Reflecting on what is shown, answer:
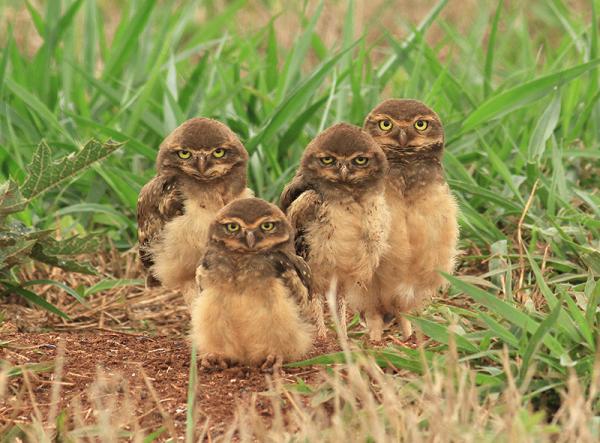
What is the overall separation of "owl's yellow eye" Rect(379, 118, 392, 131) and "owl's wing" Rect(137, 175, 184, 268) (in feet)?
3.38

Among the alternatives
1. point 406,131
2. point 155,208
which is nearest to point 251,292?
point 155,208

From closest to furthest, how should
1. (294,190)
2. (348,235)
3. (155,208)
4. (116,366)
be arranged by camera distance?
(116,366)
(348,235)
(294,190)
(155,208)

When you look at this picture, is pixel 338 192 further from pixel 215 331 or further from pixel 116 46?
Result: pixel 116 46

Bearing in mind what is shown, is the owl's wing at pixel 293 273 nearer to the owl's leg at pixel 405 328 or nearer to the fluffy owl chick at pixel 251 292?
the fluffy owl chick at pixel 251 292

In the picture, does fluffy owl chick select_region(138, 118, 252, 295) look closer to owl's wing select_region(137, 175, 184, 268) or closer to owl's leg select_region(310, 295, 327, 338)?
owl's wing select_region(137, 175, 184, 268)

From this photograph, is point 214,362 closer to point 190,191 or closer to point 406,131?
point 190,191

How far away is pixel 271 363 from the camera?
5102 millimetres

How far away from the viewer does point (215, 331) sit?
5.10m

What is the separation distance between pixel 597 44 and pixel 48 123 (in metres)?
3.54

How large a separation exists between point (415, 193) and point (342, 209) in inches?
17.5

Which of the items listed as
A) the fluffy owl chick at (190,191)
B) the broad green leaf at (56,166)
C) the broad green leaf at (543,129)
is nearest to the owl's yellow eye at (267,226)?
the fluffy owl chick at (190,191)

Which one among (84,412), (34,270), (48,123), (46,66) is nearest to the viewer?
(84,412)

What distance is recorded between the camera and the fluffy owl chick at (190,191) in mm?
5719

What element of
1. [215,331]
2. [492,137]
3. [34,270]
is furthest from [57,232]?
[492,137]
